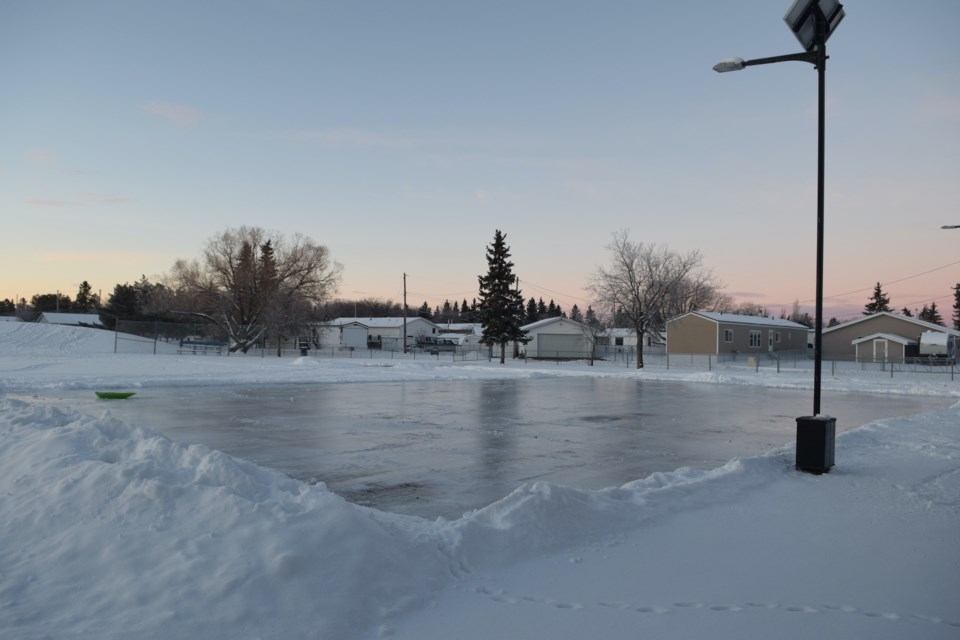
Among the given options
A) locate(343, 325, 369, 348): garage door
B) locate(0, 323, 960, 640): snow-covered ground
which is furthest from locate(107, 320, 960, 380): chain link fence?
locate(0, 323, 960, 640): snow-covered ground

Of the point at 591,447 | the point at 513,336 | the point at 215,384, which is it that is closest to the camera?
the point at 591,447

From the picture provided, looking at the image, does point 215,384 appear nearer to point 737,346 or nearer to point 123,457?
point 123,457

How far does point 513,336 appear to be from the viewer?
177 ft

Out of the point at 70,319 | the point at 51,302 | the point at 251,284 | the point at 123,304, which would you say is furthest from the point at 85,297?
the point at 251,284

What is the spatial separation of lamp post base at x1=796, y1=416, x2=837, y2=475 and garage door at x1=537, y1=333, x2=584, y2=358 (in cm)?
5540

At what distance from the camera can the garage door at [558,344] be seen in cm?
6444

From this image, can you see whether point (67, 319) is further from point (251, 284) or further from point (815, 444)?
point (815, 444)

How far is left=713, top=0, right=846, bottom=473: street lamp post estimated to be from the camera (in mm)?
8750

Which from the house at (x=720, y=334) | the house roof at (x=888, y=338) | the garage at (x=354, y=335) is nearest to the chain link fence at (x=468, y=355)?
the house at (x=720, y=334)

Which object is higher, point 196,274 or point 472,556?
point 196,274

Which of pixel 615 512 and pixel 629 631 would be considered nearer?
pixel 629 631

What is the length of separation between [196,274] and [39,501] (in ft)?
193

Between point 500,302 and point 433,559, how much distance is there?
49.2 meters

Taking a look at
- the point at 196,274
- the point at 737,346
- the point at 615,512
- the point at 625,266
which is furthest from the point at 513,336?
the point at 615,512
